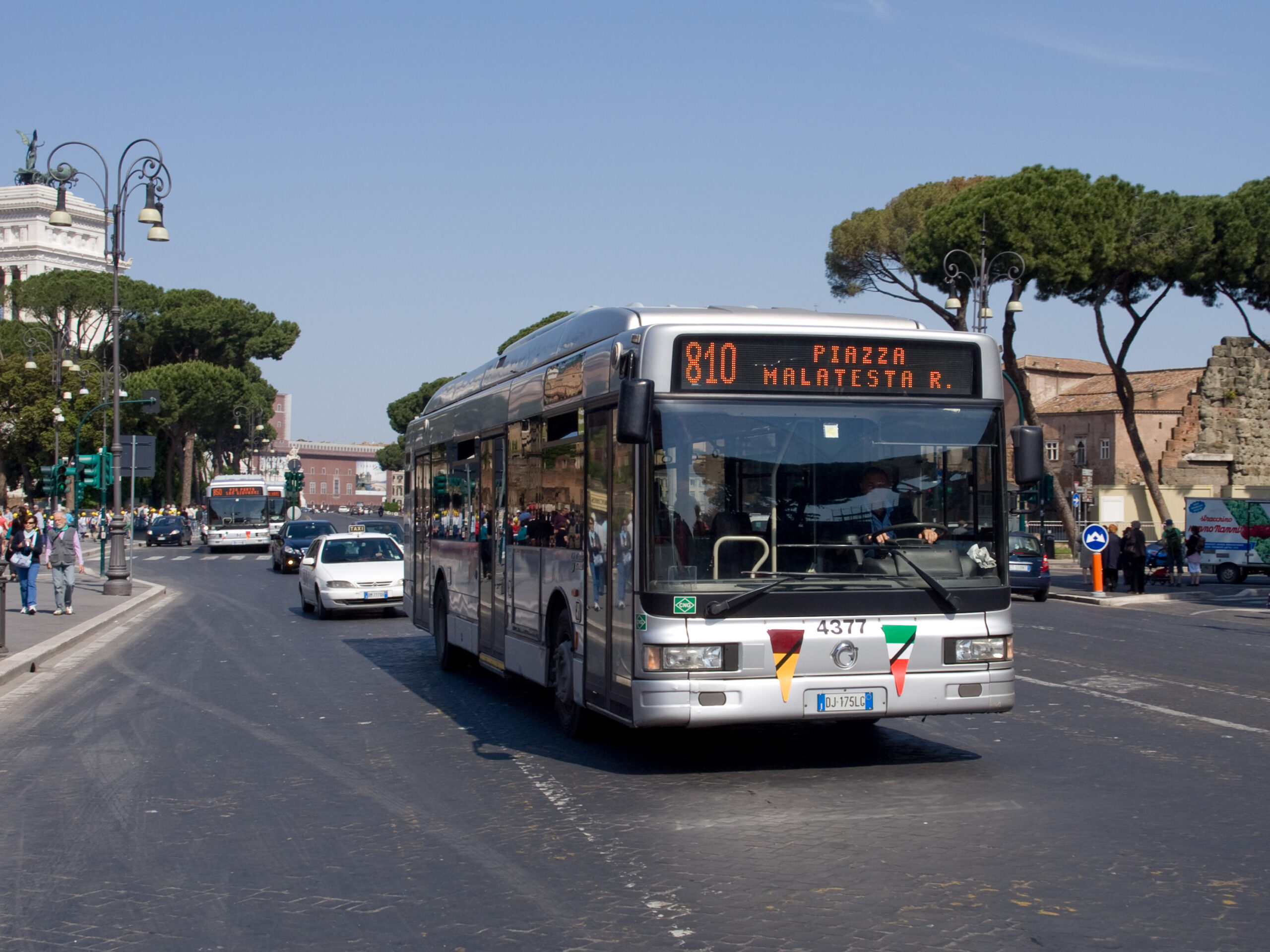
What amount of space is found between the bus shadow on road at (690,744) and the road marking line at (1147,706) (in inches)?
88.2

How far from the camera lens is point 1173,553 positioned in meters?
34.1

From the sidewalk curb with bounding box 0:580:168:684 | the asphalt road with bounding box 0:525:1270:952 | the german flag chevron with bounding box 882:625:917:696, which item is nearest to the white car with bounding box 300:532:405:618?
the sidewalk curb with bounding box 0:580:168:684

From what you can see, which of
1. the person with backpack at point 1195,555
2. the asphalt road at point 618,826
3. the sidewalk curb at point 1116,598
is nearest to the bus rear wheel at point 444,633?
the asphalt road at point 618,826

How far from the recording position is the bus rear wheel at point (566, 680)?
9219 millimetres

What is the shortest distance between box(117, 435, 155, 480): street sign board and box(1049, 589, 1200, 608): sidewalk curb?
20.1m

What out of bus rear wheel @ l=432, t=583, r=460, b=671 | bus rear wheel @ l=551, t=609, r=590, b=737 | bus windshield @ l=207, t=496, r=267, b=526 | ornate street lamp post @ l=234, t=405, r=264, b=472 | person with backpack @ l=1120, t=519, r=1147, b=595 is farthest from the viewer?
ornate street lamp post @ l=234, t=405, r=264, b=472

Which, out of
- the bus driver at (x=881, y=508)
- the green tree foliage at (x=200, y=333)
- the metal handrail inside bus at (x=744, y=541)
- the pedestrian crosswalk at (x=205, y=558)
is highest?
the green tree foliage at (x=200, y=333)

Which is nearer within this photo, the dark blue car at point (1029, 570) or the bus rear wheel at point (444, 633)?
the bus rear wheel at point (444, 633)

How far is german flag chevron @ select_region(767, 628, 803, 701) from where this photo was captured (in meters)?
7.68

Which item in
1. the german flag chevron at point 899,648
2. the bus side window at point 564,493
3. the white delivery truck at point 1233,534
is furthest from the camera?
the white delivery truck at point 1233,534

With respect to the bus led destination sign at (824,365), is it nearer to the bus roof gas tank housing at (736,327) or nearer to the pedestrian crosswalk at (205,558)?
the bus roof gas tank housing at (736,327)

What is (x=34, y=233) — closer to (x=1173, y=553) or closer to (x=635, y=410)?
(x=1173, y=553)

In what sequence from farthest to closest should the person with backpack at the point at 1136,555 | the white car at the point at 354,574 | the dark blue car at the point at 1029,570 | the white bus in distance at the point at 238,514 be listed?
the white bus in distance at the point at 238,514 → the person with backpack at the point at 1136,555 → the dark blue car at the point at 1029,570 → the white car at the point at 354,574

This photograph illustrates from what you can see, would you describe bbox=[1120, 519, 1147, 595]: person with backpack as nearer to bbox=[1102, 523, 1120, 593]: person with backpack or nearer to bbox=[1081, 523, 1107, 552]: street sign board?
bbox=[1102, 523, 1120, 593]: person with backpack
